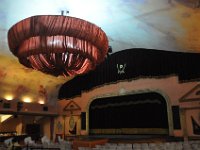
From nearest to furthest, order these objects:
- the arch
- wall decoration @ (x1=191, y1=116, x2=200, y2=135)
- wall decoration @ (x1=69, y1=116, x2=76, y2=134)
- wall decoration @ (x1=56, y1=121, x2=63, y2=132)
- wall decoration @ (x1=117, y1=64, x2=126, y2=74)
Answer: wall decoration @ (x1=191, y1=116, x2=200, y2=135)
the arch
wall decoration @ (x1=117, y1=64, x2=126, y2=74)
wall decoration @ (x1=69, y1=116, x2=76, y2=134)
wall decoration @ (x1=56, y1=121, x2=63, y2=132)

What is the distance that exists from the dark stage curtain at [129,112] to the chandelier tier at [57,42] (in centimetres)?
911

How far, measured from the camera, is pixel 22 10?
763 cm

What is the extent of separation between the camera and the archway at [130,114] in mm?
13000

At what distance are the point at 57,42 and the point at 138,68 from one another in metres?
10.4

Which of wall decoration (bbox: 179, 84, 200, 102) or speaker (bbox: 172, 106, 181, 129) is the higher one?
wall decoration (bbox: 179, 84, 200, 102)

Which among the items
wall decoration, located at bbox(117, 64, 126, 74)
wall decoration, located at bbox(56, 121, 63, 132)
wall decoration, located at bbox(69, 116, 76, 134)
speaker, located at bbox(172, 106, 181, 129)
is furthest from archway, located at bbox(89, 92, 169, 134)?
wall decoration, located at bbox(56, 121, 63, 132)

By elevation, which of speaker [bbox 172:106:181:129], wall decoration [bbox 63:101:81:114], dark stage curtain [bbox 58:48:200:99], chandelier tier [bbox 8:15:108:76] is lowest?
speaker [bbox 172:106:181:129]

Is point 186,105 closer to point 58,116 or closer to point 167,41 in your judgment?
point 167,41

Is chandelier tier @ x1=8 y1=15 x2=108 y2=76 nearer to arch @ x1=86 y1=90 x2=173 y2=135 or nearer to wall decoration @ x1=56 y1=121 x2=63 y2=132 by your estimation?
arch @ x1=86 y1=90 x2=173 y2=135

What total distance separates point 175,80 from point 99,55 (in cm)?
862

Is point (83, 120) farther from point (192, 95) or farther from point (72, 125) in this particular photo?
point (192, 95)

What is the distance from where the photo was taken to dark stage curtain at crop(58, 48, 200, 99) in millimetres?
12047

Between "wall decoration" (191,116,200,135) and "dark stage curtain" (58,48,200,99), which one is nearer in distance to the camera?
"wall decoration" (191,116,200,135)

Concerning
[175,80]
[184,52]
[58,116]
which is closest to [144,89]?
[175,80]
